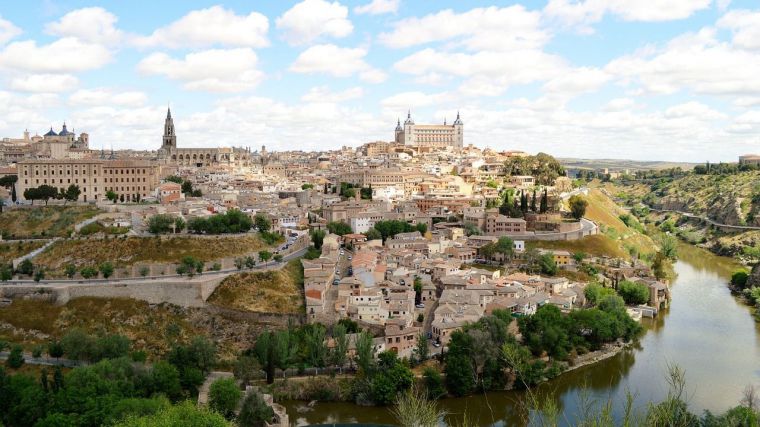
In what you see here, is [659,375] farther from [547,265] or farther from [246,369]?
[246,369]

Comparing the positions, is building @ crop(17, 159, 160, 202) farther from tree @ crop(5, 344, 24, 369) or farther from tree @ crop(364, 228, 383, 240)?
tree @ crop(5, 344, 24, 369)

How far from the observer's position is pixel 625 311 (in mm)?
22281

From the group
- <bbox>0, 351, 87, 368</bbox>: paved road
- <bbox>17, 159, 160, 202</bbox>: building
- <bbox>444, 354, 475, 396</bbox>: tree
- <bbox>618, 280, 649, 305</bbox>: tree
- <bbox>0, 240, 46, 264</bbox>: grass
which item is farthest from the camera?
<bbox>17, 159, 160, 202</bbox>: building

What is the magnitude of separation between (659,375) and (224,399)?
460 inches

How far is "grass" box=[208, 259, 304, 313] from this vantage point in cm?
2083

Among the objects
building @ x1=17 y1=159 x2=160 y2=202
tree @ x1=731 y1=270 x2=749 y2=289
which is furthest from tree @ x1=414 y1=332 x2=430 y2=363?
tree @ x1=731 y1=270 x2=749 y2=289

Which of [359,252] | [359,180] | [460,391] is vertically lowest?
[460,391]

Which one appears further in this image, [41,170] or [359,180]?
[359,180]

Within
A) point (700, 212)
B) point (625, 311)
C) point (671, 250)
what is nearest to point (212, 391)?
point (625, 311)

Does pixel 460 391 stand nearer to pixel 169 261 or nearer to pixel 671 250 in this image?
pixel 169 261

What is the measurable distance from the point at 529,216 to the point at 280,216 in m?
12.2

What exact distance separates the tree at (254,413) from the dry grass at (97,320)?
481 centimetres

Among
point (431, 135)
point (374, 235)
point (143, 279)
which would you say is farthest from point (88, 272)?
point (431, 135)

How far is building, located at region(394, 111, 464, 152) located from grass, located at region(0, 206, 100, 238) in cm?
3968
